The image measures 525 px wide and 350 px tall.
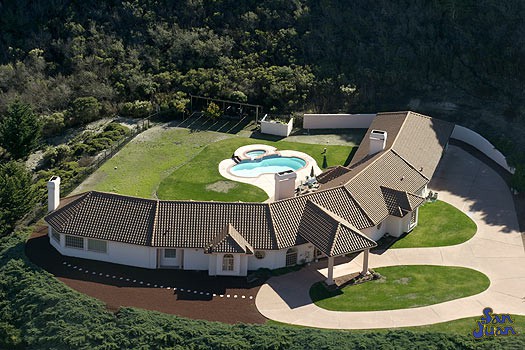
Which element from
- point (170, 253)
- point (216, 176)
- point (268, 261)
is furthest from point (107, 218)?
point (216, 176)

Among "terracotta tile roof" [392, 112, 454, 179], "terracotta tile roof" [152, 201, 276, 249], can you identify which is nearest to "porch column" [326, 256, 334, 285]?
"terracotta tile roof" [152, 201, 276, 249]

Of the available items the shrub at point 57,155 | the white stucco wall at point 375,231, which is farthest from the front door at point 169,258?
the shrub at point 57,155

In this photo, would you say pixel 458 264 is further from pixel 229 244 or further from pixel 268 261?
pixel 229 244

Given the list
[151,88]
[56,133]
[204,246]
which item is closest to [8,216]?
[204,246]

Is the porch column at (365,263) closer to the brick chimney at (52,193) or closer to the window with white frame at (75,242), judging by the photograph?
the window with white frame at (75,242)

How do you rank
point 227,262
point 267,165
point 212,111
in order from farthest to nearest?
point 212,111 → point 267,165 → point 227,262

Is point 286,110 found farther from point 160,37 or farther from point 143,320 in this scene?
point 143,320
